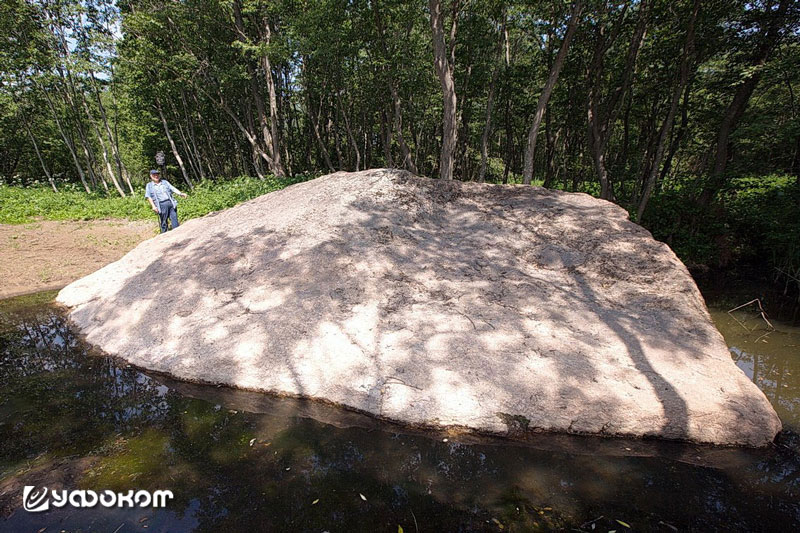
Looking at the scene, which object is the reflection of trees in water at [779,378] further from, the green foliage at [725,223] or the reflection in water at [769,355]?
the green foliage at [725,223]

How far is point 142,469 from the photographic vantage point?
2.38 m

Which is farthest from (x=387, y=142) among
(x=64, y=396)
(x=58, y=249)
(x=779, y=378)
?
(x=64, y=396)

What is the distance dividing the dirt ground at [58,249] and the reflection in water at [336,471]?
4.47 meters

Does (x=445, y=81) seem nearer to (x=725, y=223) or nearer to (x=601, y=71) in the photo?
(x=601, y=71)

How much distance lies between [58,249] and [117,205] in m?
5.62

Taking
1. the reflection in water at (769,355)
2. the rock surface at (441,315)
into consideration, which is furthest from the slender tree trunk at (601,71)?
the reflection in water at (769,355)

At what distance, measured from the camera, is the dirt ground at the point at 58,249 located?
6473 mm

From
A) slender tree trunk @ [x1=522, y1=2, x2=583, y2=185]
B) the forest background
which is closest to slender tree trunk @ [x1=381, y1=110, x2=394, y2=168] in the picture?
the forest background

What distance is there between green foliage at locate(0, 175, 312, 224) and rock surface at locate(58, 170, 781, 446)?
5.84 meters

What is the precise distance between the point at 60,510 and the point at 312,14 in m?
14.5

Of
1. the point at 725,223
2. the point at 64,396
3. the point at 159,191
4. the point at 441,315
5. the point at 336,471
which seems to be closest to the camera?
the point at 336,471

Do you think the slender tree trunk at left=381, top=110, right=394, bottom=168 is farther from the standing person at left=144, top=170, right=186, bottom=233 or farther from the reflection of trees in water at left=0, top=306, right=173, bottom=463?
the reflection of trees in water at left=0, top=306, right=173, bottom=463

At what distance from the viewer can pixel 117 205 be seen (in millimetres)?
12977

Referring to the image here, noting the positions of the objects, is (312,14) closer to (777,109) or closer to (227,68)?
(227,68)
